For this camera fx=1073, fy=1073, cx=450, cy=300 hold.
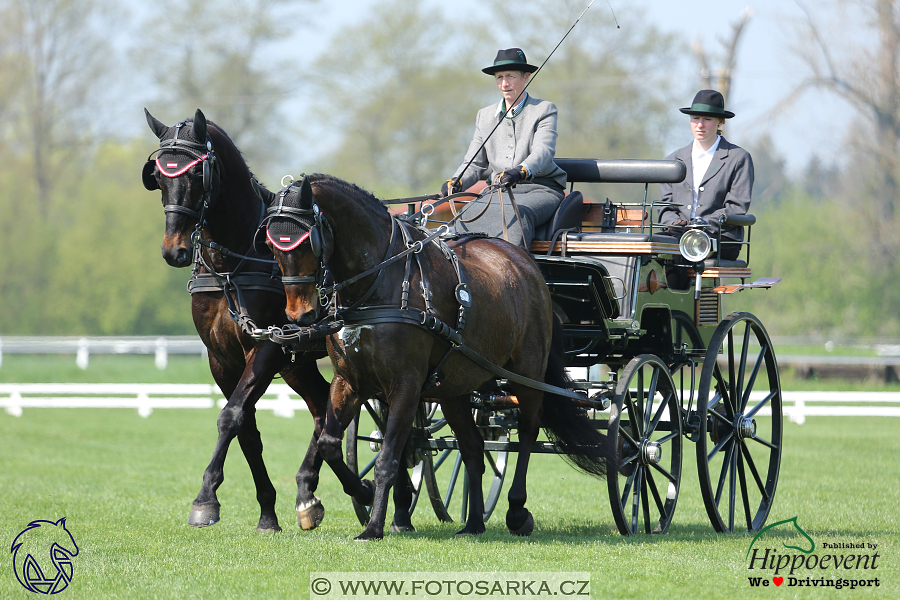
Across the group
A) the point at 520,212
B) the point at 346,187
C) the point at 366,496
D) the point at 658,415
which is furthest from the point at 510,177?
the point at 366,496

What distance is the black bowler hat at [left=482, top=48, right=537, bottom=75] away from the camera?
289 inches

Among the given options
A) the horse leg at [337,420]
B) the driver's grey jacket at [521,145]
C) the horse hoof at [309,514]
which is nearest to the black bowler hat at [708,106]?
the driver's grey jacket at [521,145]

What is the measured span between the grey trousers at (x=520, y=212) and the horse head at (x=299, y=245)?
6.44 feet

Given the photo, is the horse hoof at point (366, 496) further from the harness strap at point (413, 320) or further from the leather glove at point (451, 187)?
the leather glove at point (451, 187)

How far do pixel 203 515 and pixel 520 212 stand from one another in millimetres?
2835

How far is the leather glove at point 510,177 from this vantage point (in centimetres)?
670

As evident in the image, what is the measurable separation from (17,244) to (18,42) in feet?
19.2

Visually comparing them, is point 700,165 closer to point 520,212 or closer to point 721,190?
point 721,190

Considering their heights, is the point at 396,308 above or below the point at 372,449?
above

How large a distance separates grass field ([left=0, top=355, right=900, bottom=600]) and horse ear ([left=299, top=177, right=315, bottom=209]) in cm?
177

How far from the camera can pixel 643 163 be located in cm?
738

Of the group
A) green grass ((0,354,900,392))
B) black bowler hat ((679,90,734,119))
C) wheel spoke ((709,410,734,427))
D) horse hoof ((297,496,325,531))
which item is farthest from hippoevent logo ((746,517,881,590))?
green grass ((0,354,900,392))

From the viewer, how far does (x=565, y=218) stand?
7324 mm

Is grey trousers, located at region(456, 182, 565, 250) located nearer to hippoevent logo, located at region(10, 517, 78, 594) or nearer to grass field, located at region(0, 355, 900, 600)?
grass field, located at region(0, 355, 900, 600)
